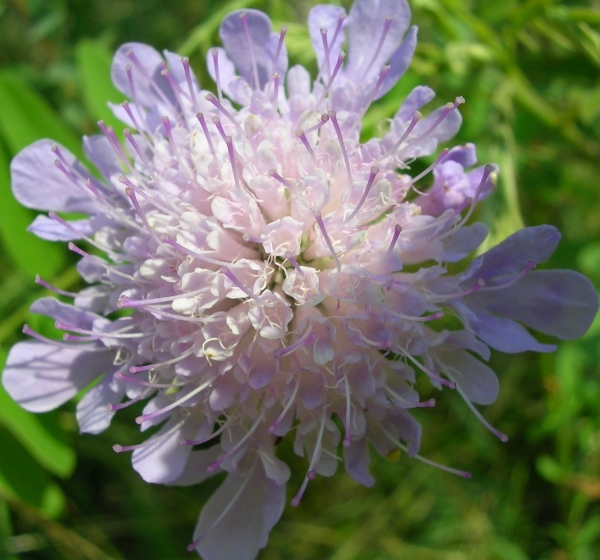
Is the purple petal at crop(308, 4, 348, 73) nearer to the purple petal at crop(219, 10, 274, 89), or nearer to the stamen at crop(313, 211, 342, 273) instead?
the purple petal at crop(219, 10, 274, 89)

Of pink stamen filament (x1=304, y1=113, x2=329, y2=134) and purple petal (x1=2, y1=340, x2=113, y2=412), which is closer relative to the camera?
pink stamen filament (x1=304, y1=113, x2=329, y2=134)

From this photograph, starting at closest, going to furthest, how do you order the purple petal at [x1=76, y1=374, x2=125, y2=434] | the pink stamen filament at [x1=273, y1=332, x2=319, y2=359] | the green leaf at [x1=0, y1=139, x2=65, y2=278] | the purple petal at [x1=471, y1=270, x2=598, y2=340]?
the pink stamen filament at [x1=273, y1=332, x2=319, y2=359], the purple petal at [x1=471, y1=270, x2=598, y2=340], the purple petal at [x1=76, y1=374, x2=125, y2=434], the green leaf at [x1=0, y1=139, x2=65, y2=278]

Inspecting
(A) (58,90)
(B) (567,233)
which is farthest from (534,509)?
(A) (58,90)

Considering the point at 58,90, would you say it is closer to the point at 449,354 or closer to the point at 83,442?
the point at 83,442

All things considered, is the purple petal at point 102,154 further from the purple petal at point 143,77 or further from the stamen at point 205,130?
the stamen at point 205,130

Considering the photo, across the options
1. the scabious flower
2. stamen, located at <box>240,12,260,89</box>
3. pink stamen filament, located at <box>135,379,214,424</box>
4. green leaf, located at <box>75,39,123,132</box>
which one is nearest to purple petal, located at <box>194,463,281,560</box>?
the scabious flower

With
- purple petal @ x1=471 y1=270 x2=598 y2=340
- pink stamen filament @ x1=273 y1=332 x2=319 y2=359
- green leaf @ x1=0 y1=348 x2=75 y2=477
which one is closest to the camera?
pink stamen filament @ x1=273 y1=332 x2=319 y2=359

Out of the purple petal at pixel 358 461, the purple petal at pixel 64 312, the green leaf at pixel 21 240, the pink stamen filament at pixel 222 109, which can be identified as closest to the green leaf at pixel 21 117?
the green leaf at pixel 21 240
